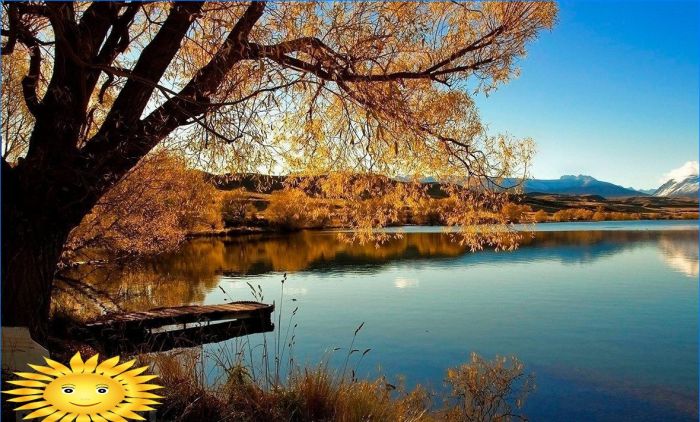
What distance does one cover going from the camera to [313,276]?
Result: 20438 mm

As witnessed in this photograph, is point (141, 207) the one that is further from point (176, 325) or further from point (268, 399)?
point (268, 399)

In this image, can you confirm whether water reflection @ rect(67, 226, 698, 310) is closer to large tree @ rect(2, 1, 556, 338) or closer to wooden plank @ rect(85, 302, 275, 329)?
wooden plank @ rect(85, 302, 275, 329)

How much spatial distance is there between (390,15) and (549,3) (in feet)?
6.21

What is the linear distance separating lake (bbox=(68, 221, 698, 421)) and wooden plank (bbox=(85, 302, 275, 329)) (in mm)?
581

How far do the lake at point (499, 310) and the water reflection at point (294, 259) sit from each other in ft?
0.30

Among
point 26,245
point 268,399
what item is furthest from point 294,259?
point 268,399

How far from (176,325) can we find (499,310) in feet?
25.3

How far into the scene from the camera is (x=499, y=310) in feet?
47.1

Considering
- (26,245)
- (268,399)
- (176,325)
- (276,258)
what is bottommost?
(176,325)

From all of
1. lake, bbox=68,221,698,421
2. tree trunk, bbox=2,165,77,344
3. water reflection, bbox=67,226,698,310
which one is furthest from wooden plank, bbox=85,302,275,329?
tree trunk, bbox=2,165,77,344

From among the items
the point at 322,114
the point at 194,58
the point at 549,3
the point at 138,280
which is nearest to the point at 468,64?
the point at 549,3

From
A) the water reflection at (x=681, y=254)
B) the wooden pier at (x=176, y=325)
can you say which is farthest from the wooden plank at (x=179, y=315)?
the water reflection at (x=681, y=254)

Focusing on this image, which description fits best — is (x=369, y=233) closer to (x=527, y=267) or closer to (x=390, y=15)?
(x=390, y=15)

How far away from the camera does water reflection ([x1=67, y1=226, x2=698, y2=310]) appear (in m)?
15.4
